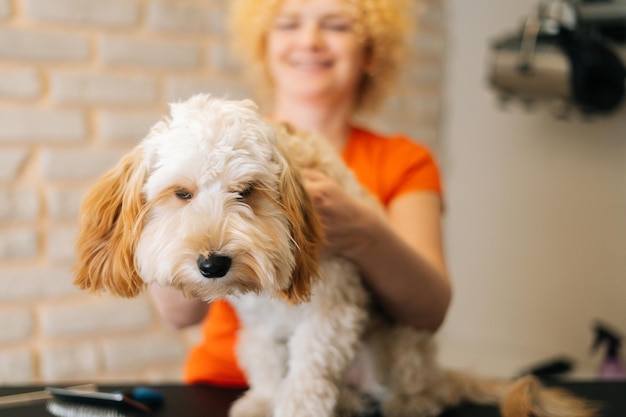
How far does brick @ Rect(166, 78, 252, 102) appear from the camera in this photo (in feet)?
6.18

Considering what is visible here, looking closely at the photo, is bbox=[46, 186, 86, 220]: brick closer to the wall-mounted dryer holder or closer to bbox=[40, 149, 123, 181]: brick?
bbox=[40, 149, 123, 181]: brick

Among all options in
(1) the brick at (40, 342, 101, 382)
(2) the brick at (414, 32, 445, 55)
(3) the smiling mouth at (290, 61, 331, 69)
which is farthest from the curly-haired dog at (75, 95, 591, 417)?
(2) the brick at (414, 32, 445, 55)

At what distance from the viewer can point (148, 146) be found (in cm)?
81

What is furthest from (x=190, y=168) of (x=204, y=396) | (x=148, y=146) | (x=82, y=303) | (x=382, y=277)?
(x=82, y=303)

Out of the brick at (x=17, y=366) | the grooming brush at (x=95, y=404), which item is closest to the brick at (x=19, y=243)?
the brick at (x=17, y=366)

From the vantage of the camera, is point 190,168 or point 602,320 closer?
point 190,168

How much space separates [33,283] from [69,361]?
0.23 m

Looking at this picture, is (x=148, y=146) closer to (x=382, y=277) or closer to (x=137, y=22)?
(x=382, y=277)

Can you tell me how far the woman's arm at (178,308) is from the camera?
1.16 meters

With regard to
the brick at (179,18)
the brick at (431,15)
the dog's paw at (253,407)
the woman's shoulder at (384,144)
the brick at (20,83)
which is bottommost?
the dog's paw at (253,407)

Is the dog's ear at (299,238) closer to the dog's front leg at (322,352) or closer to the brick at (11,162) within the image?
the dog's front leg at (322,352)

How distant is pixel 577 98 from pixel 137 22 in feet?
4.25

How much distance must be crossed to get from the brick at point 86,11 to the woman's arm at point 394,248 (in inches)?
38.3

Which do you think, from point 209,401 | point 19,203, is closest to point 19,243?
point 19,203
